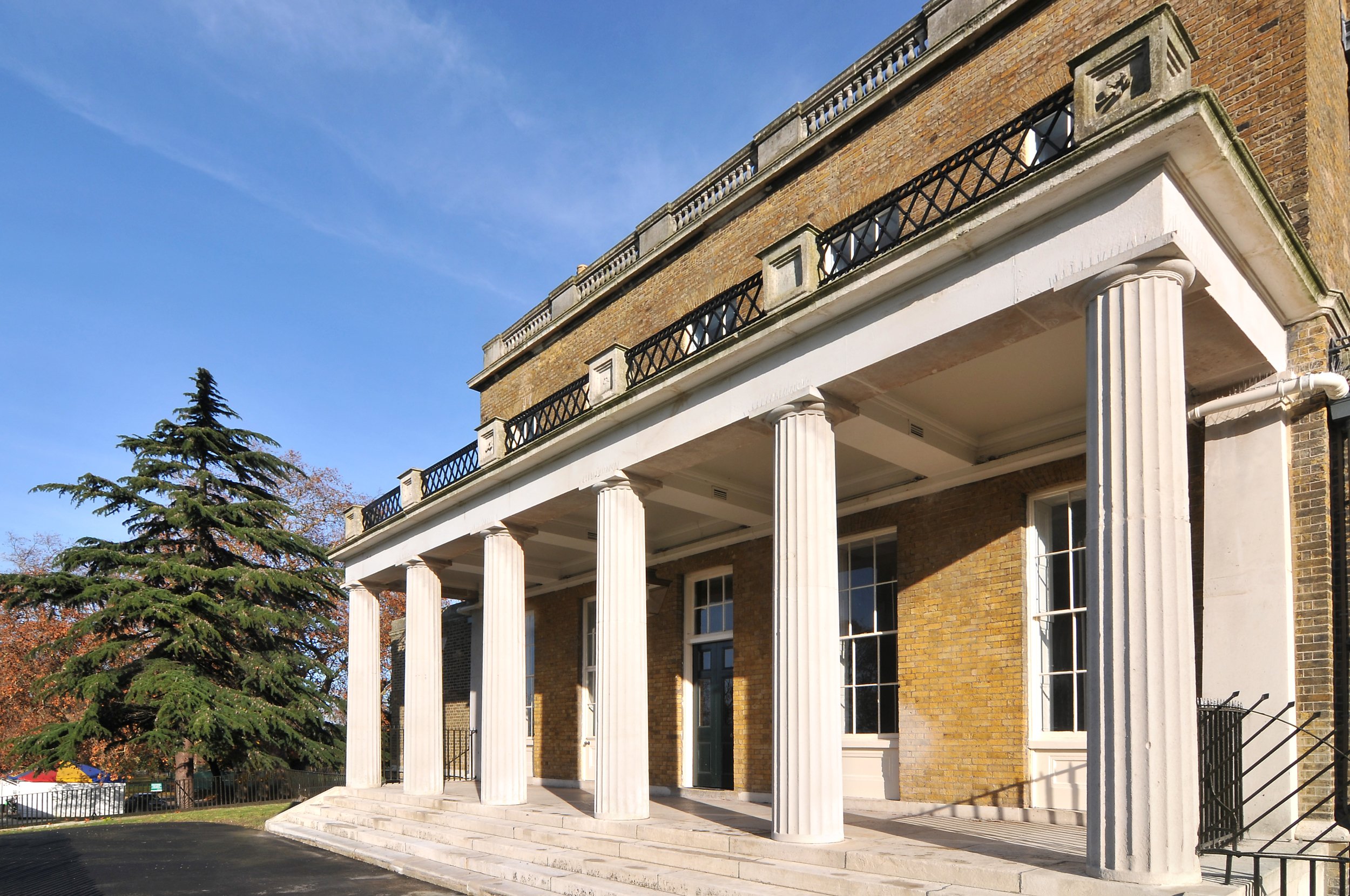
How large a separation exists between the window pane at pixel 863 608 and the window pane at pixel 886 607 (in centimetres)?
7

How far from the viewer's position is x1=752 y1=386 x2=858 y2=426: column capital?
400 inches

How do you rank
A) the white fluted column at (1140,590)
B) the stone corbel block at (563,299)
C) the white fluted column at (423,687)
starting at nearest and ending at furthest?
1. the white fluted column at (1140,590)
2. the white fluted column at (423,687)
3. the stone corbel block at (563,299)

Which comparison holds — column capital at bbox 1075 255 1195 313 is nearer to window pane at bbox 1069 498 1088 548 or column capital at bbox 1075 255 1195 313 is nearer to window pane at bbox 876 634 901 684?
window pane at bbox 1069 498 1088 548

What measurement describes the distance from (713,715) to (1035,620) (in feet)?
22.2

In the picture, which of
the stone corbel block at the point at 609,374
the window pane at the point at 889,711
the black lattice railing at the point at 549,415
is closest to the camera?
the stone corbel block at the point at 609,374

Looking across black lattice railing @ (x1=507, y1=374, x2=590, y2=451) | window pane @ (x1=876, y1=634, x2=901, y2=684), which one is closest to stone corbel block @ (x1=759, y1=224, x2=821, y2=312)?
black lattice railing @ (x1=507, y1=374, x2=590, y2=451)

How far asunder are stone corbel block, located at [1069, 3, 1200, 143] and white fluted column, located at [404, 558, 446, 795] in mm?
13984

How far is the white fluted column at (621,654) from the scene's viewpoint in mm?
12102

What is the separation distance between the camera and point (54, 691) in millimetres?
25422

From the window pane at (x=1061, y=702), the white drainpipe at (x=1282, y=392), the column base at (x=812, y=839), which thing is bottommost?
the column base at (x=812, y=839)

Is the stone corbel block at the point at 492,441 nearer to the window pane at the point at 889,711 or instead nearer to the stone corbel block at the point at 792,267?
the stone corbel block at the point at 792,267

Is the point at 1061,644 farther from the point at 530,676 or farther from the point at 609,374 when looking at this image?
the point at 530,676

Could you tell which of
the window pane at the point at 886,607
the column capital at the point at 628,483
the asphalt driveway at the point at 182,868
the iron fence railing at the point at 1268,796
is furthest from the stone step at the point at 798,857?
the window pane at the point at 886,607

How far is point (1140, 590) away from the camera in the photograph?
705 cm
